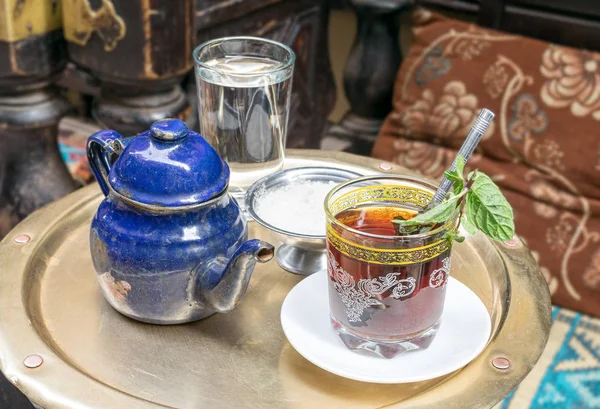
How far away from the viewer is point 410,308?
610 mm

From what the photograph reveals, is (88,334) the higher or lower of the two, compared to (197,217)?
lower

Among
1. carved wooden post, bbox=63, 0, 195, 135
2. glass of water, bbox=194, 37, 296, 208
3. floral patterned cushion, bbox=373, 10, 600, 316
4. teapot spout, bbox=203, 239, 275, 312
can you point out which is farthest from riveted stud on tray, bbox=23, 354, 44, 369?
floral patterned cushion, bbox=373, 10, 600, 316

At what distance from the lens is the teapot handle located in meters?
0.68

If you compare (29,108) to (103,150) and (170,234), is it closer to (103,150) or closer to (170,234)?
(103,150)

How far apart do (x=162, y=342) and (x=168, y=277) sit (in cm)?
6

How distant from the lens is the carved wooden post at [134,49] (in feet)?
3.87

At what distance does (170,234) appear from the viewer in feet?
2.08

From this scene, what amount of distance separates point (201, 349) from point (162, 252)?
94 mm

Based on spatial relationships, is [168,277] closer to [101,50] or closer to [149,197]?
[149,197]

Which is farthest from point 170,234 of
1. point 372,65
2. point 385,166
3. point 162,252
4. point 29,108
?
point 372,65

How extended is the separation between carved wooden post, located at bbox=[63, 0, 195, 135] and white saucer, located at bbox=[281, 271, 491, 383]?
61 cm

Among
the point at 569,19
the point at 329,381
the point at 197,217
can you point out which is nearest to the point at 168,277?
the point at 197,217

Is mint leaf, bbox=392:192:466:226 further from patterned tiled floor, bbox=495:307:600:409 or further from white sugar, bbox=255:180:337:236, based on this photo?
patterned tiled floor, bbox=495:307:600:409

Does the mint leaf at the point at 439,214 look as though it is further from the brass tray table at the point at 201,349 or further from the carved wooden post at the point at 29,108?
the carved wooden post at the point at 29,108
